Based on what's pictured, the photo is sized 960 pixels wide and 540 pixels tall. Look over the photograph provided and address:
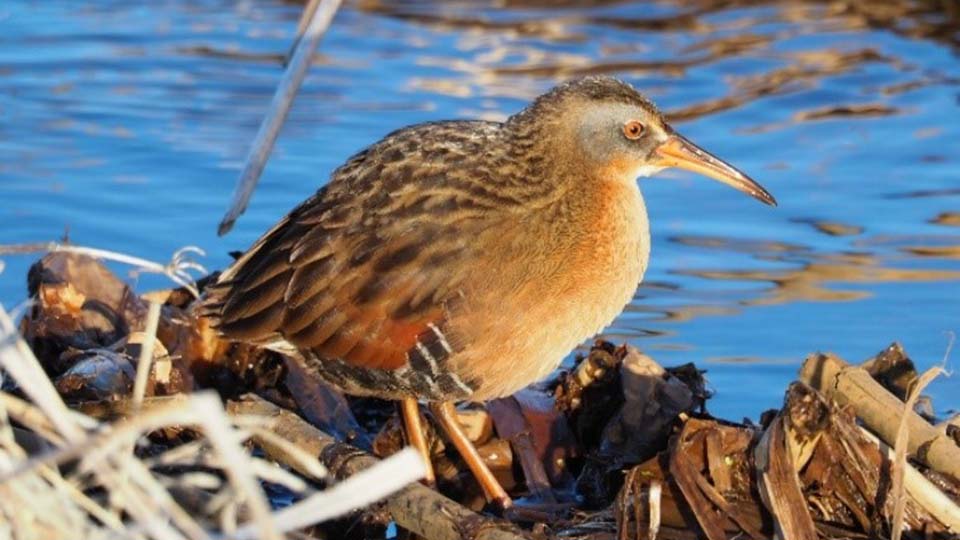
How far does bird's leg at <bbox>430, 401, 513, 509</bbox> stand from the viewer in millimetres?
6168

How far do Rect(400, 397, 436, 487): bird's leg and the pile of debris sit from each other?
0.16m

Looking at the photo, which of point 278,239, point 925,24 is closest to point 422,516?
point 278,239

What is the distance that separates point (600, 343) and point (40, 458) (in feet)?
11.5

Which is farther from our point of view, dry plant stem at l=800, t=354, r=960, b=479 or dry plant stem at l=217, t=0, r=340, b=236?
dry plant stem at l=217, t=0, r=340, b=236

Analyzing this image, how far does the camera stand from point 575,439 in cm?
648

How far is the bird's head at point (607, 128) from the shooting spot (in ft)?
20.2

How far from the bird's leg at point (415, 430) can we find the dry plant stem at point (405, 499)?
243mm

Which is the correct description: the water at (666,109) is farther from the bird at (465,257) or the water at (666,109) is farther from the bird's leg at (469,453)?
the bird at (465,257)

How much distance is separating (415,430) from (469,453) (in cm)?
20

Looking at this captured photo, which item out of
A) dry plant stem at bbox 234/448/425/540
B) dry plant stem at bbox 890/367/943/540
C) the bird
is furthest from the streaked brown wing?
dry plant stem at bbox 234/448/425/540

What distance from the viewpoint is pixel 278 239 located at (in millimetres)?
6301

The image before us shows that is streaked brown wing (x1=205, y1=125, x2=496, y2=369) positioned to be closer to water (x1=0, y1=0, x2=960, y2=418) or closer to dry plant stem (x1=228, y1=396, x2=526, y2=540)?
dry plant stem (x1=228, y1=396, x2=526, y2=540)

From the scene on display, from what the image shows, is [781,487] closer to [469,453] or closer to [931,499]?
[931,499]

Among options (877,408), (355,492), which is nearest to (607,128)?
(877,408)
